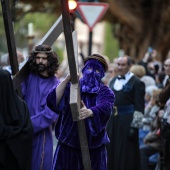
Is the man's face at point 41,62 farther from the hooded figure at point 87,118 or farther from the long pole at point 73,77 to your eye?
the long pole at point 73,77

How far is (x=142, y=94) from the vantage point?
368 inches

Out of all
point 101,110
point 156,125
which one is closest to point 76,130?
Result: point 101,110

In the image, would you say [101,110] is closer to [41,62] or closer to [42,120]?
[42,120]

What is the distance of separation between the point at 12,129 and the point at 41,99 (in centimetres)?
167

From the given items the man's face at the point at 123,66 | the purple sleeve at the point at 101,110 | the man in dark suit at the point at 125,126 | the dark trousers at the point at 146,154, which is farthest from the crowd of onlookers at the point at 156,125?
the purple sleeve at the point at 101,110

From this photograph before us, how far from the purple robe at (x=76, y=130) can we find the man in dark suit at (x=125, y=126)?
2793 mm

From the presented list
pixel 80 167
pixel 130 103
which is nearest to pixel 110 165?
pixel 130 103

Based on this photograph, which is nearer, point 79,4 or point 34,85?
point 34,85

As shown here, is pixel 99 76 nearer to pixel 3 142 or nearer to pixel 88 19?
pixel 3 142

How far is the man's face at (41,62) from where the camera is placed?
25.3 feet

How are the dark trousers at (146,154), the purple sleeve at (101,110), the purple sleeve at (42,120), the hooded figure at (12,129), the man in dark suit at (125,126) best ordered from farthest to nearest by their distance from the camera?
the dark trousers at (146,154) → the man in dark suit at (125,126) → the purple sleeve at (42,120) → the purple sleeve at (101,110) → the hooded figure at (12,129)

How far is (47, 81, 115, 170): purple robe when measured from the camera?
6.44 m

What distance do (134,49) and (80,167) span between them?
735 inches

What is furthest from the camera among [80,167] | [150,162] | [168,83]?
[150,162]
